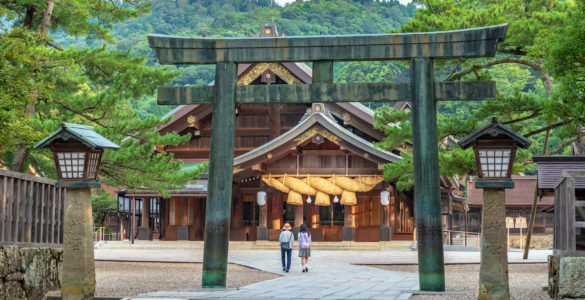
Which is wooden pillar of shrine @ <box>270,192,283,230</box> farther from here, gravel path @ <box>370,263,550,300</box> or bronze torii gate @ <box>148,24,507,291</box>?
bronze torii gate @ <box>148,24,507,291</box>

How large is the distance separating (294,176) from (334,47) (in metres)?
17.5

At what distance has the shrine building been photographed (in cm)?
2883

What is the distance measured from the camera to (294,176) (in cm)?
2969

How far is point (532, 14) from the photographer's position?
17797mm

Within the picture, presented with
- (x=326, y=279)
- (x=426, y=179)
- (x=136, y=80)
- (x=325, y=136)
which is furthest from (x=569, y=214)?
(x=325, y=136)

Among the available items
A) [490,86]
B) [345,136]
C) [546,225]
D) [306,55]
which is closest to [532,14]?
[490,86]

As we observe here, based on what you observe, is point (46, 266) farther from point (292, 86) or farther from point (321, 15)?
point (321, 15)

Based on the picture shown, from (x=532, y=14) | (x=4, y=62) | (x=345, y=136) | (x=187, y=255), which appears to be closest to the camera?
(x=4, y=62)

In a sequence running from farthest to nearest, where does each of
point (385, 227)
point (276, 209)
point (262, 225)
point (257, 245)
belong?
1. point (276, 209)
2. point (262, 225)
3. point (257, 245)
4. point (385, 227)

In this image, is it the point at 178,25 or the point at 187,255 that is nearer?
the point at 187,255

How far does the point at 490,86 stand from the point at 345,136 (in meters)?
16.3

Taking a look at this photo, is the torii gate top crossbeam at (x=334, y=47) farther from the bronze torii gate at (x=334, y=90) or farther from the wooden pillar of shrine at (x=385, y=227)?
the wooden pillar of shrine at (x=385, y=227)

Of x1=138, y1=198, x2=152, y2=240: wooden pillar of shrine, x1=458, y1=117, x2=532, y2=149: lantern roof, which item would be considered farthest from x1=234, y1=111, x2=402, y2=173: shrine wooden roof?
x1=458, y1=117, x2=532, y2=149: lantern roof

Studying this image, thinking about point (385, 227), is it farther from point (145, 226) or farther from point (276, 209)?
point (145, 226)
